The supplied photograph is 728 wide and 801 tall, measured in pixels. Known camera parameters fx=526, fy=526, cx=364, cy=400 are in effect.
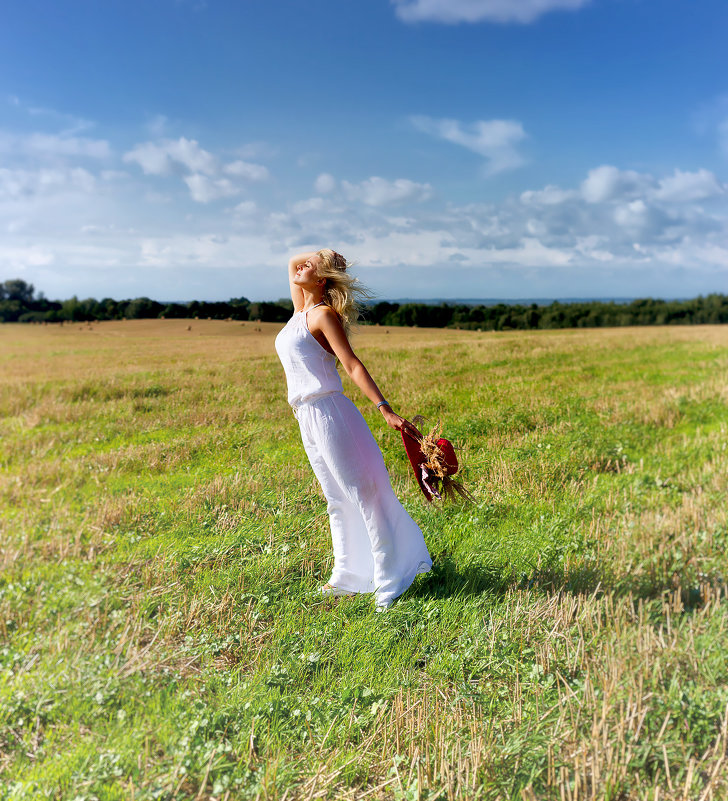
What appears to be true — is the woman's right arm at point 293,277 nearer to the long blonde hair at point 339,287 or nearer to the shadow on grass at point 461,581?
the long blonde hair at point 339,287

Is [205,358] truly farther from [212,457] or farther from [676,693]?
[676,693]

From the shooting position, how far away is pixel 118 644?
3.89m

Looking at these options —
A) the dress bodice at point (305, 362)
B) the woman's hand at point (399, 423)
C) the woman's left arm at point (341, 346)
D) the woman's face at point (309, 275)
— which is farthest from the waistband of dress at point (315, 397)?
the woman's face at point (309, 275)

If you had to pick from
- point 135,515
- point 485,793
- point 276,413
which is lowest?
point 485,793

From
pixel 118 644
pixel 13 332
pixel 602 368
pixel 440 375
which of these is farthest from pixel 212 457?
pixel 13 332

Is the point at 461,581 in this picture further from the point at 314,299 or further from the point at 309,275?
the point at 309,275

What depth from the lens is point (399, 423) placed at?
386 cm

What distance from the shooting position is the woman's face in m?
3.82

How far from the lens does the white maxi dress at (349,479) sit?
12.7 ft

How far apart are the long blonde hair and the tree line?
23cm

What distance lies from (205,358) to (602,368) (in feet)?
44.2

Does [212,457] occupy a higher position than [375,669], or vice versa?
[212,457]

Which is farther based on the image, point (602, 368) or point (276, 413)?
point (602, 368)

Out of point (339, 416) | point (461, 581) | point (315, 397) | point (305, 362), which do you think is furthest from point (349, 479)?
point (461, 581)
